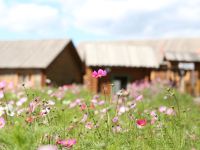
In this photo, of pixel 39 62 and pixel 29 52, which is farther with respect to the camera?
pixel 29 52

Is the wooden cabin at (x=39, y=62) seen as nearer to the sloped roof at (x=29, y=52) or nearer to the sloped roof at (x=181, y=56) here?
the sloped roof at (x=29, y=52)

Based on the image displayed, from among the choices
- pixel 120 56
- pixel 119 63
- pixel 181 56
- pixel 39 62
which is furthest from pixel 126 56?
pixel 39 62

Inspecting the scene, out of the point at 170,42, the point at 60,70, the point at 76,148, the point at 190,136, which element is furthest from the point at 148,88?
the point at 170,42

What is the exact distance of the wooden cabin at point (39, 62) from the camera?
3098 cm

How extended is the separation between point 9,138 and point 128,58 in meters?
28.3

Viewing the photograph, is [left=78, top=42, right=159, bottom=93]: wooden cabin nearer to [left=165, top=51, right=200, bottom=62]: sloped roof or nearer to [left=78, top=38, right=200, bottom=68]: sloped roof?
[left=78, top=38, right=200, bottom=68]: sloped roof

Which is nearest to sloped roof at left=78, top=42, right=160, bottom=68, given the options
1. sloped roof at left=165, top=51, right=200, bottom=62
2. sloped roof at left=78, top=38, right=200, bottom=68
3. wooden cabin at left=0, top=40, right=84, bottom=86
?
sloped roof at left=78, top=38, right=200, bottom=68

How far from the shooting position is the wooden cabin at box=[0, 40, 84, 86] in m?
31.0

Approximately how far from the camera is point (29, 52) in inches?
1293

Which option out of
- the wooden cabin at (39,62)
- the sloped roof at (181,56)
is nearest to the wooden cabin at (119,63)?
the sloped roof at (181,56)

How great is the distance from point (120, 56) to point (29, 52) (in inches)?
225

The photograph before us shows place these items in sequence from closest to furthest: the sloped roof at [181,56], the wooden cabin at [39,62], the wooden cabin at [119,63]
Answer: the wooden cabin at [119,63], the wooden cabin at [39,62], the sloped roof at [181,56]

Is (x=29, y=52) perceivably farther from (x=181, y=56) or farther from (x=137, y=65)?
(x=181, y=56)

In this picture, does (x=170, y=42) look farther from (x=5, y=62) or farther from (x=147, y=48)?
(x=5, y=62)
